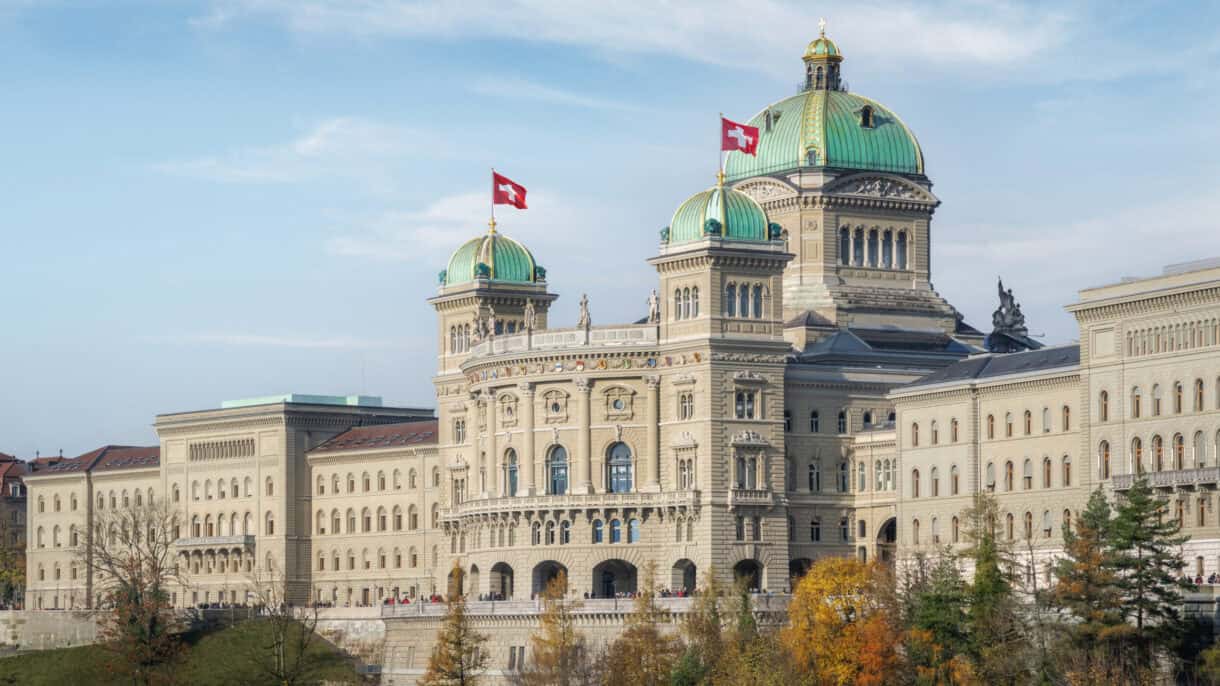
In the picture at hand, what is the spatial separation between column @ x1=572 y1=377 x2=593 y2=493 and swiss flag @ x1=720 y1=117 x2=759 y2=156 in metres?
18.2

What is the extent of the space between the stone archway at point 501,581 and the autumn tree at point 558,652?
18.4 m

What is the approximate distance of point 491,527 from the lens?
627 ft

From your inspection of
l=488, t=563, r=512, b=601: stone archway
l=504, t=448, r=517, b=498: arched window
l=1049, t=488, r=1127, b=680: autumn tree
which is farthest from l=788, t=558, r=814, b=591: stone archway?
l=1049, t=488, r=1127, b=680: autumn tree

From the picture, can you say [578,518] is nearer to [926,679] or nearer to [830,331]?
[830,331]

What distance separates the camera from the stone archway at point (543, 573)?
611 ft

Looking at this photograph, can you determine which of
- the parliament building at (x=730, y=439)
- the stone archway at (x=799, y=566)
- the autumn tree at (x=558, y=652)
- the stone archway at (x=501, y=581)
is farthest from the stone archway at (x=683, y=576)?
the stone archway at (x=501, y=581)

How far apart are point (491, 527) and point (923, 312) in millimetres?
34997

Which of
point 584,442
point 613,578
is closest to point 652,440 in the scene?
point 584,442

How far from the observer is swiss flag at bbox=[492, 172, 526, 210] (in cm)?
19875

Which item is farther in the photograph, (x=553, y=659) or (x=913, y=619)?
(x=553, y=659)

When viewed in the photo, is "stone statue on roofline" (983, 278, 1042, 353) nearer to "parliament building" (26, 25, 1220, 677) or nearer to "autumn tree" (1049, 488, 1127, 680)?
"parliament building" (26, 25, 1220, 677)

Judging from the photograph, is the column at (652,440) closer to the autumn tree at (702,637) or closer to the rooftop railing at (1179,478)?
the autumn tree at (702,637)

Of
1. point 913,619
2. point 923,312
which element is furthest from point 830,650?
point 923,312

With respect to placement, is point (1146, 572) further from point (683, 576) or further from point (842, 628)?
point (683, 576)
